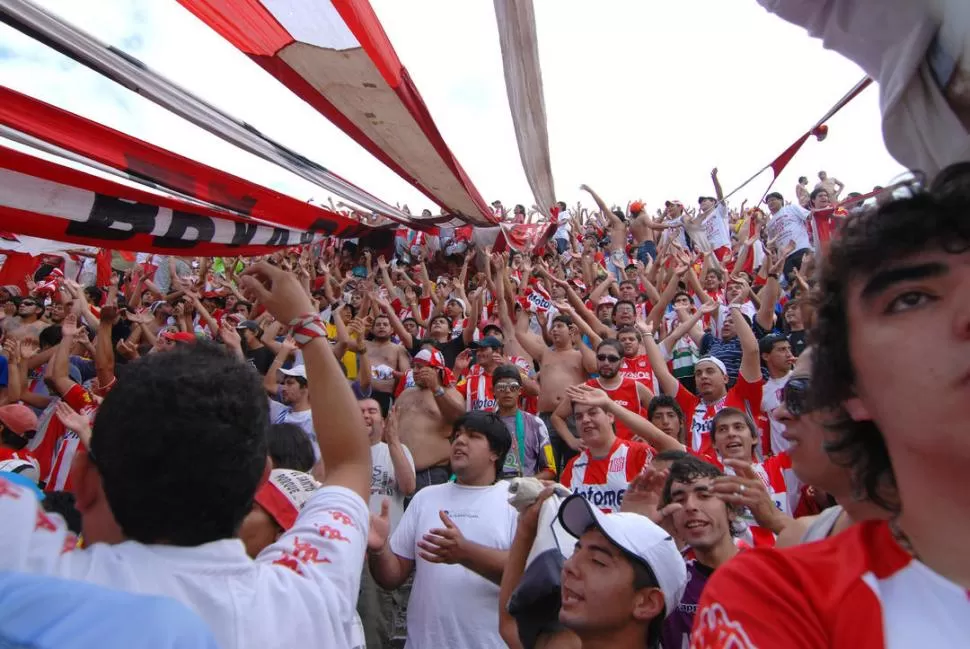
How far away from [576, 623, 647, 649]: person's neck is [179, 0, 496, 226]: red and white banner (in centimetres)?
281

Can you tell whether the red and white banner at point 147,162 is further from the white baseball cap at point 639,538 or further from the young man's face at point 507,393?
the white baseball cap at point 639,538

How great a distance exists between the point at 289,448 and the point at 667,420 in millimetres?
2261

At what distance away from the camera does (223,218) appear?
154 inches

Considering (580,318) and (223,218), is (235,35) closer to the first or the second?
(223,218)

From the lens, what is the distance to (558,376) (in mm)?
5430

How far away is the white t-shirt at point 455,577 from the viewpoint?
106 inches

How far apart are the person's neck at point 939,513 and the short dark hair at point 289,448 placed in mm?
2110

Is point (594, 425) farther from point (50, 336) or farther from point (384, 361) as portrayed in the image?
point (50, 336)

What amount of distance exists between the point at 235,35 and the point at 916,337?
3384 millimetres

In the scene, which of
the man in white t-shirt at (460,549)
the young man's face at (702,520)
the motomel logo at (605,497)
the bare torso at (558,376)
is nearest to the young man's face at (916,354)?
the young man's face at (702,520)

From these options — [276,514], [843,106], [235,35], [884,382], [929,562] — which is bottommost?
[276,514]

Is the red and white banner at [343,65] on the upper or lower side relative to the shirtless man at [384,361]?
upper

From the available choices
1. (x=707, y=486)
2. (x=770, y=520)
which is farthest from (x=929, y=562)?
(x=707, y=486)

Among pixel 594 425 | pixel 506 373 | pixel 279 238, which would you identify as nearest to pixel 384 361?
pixel 506 373
